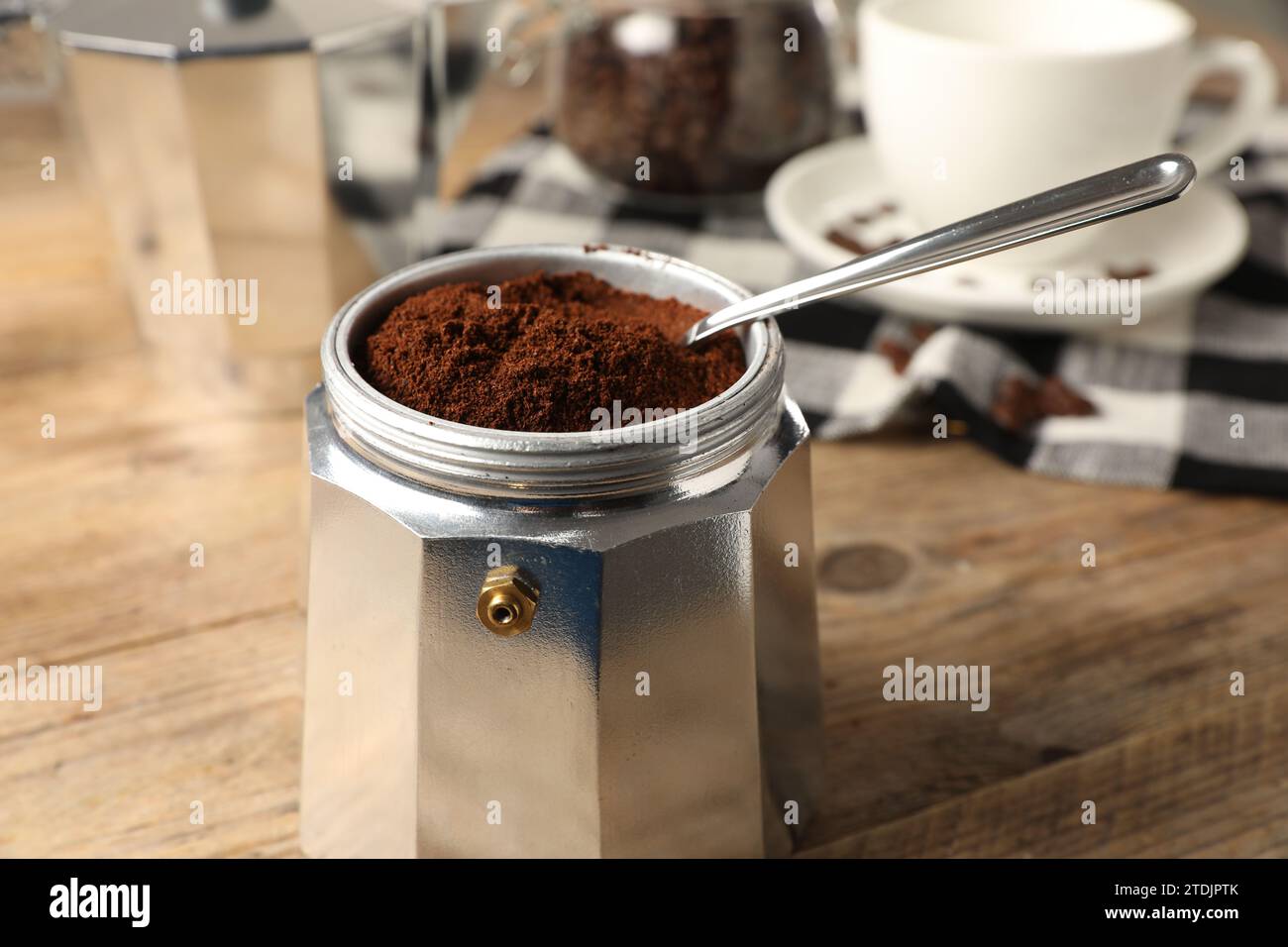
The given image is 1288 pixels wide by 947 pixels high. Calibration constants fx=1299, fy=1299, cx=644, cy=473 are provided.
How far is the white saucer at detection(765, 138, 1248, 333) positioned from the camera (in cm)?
72

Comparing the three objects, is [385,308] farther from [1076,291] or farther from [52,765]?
[1076,291]

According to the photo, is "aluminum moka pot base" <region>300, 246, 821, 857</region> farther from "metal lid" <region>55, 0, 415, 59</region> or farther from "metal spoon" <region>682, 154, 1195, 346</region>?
"metal lid" <region>55, 0, 415, 59</region>

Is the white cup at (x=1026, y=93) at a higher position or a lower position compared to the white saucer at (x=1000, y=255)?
higher

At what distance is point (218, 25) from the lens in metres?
0.64

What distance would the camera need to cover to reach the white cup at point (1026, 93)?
2.29 ft

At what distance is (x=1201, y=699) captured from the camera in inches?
21.1

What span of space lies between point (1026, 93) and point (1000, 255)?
0.11 m

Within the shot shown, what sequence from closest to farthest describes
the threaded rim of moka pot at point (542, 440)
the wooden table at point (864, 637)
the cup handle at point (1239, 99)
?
the threaded rim of moka pot at point (542, 440) → the wooden table at point (864, 637) → the cup handle at point (1239, 99)

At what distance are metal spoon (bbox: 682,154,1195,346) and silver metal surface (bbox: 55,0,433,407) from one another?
0.32 metres

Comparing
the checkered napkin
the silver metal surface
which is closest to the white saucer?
the checkered napkin

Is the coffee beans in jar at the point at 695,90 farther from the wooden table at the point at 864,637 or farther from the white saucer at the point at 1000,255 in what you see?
the wooden table at the point at 864,637

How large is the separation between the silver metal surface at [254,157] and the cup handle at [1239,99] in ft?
1.53

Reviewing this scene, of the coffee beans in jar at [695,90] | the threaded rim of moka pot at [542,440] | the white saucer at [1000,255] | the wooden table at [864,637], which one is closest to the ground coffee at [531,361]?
the threaded rim of moka pot at [542,440]

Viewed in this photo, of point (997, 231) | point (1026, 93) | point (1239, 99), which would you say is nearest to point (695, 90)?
point (1026, 93)
